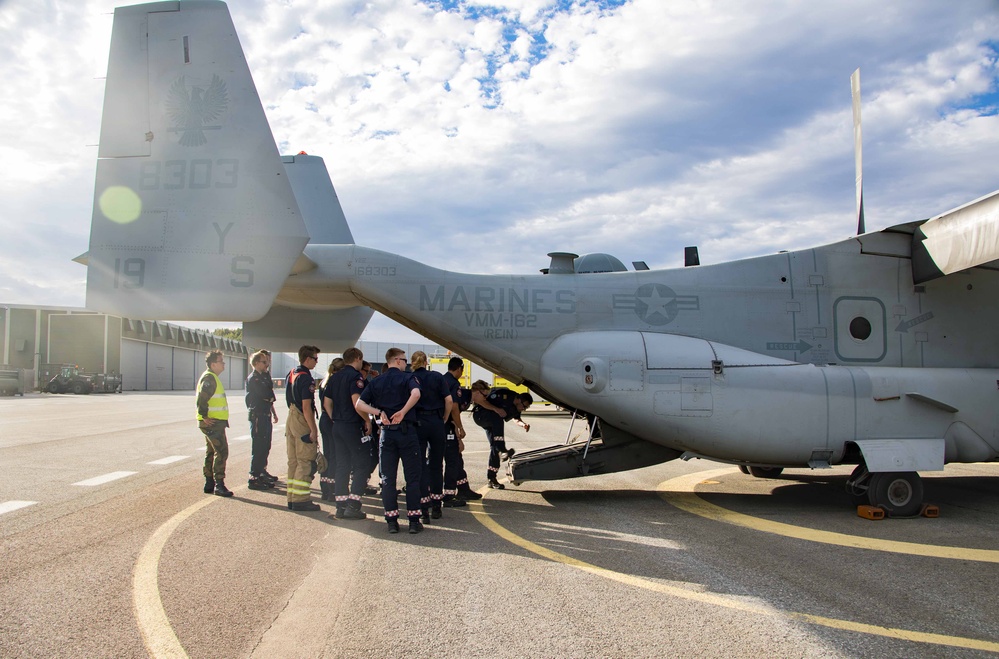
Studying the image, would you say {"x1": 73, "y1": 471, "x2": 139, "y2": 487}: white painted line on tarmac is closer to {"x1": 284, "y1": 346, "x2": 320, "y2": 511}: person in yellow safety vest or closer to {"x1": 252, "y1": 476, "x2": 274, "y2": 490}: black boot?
{"x1": 252, "y1": 476, "x2": 274, "y2": 490}: black boot

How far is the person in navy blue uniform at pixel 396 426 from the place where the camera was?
21.6 feet

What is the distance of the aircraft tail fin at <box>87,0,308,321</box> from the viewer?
736 cm

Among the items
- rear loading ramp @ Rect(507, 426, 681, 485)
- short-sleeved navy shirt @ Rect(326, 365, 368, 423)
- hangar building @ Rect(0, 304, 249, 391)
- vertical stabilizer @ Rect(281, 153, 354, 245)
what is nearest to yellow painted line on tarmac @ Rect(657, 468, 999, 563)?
rear loading ramp @ Rect(507, 426, 681, 485)

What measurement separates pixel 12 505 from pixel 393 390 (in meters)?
Result: 4.47

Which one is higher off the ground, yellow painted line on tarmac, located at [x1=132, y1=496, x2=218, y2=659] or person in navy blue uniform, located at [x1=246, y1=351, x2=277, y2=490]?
person in navy blue uniform, located at [x1=246, y1=351, x2=277, y2=490]

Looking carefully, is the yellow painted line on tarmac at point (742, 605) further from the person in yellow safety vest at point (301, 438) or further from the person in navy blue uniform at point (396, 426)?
the person in yellow safety vest at point (301, 438)

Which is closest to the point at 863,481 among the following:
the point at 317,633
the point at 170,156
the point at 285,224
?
the point at 317,633

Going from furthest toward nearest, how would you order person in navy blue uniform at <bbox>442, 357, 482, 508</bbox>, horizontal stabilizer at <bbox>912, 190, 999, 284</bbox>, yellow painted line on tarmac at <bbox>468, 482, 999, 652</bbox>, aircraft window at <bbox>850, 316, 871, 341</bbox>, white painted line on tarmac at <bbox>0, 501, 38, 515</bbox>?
aircraft window at <bbox>850, 316, 871, 341</bbox> < person in navy blue uniform at <bbox>442, 357, 482, 508</bbox> < horizontal stabilizer at <bbox>912, 190, 999, 284</bbox> < white painted line on tarmac at <bbox>0, 501, 38, 515</bbox> < yellow painted line on tarmac at <bbox>468, 482, 999, 652</bbox>

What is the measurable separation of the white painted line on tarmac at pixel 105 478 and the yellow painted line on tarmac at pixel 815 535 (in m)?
7.63

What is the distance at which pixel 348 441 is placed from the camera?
292 inches

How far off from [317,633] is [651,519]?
4.32 meters

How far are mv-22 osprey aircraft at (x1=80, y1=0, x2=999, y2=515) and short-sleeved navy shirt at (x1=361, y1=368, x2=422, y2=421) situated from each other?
5.67ft

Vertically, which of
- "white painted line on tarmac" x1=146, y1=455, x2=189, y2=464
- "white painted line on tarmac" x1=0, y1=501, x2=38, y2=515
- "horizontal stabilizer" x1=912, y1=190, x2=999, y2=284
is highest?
"horizontal stabilizer" x1=912, y1=190, x2=999, y2=284

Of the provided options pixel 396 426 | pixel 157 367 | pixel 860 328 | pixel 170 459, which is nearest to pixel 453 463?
pixel 396 426
